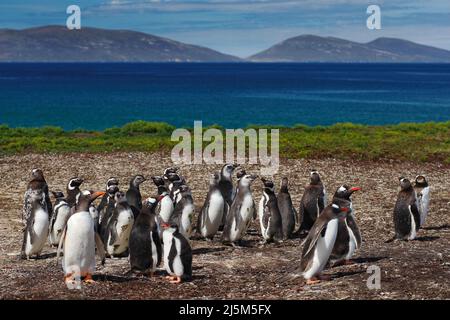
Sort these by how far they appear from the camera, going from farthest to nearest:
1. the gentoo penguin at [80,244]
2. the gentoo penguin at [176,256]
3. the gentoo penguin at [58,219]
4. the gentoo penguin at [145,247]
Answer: the gentoo penguin at [58,219]
the gentoo penguin at [145,247]
the gentoo penguin at [176,256]
the gentoo penguin at [80,244]

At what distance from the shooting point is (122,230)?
37.0 feet

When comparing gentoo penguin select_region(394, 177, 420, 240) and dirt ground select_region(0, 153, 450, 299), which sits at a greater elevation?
gentoo penguin select_region(394, 177, 420, 240)

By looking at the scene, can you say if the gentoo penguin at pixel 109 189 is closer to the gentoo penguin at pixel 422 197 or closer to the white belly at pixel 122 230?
the white belly at pixel 122 230

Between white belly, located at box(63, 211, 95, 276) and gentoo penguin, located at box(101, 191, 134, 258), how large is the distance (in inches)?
58.5

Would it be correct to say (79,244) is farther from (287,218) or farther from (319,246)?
(287,218)

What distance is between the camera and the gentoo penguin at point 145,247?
32.6 ft

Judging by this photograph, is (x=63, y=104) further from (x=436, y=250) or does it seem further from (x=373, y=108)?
(x=436, y=250)

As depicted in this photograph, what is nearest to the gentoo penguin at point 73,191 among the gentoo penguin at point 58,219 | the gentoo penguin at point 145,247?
the gentoo penguin at point 58,219

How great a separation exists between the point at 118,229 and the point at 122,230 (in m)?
0.06

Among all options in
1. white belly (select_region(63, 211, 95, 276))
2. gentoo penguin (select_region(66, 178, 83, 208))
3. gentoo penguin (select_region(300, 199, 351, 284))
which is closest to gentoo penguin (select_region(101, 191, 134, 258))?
gentoo penguin (select_region(66, 178, 83, 208))

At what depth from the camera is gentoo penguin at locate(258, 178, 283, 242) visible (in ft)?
40.0

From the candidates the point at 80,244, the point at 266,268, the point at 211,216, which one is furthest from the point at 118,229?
the point at 266,268

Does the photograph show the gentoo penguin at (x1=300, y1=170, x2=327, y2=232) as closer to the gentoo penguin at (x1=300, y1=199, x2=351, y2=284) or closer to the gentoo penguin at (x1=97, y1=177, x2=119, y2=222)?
the gentoo penguin at (x1=97, y1=177, x2=119, y2=222)

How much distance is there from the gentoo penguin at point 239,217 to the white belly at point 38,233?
2.80 m
